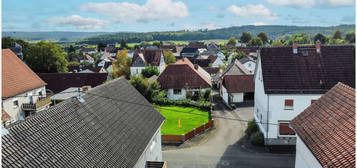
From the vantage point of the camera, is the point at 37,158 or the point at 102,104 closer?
the point at 37,158

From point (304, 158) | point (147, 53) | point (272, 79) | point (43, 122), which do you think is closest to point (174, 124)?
point (272, 79)

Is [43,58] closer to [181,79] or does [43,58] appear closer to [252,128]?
[181,79]

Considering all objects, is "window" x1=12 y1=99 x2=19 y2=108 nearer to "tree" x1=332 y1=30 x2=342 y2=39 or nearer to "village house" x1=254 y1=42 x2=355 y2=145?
"village house" x1=254 y1=42 x2=355 y2=145

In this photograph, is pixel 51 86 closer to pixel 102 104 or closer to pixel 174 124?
pixel 174 124

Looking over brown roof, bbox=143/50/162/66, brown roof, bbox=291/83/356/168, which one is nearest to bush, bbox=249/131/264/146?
brown roof, bbox=291/83/356/168

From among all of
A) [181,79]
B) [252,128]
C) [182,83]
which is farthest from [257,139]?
[181,79]
